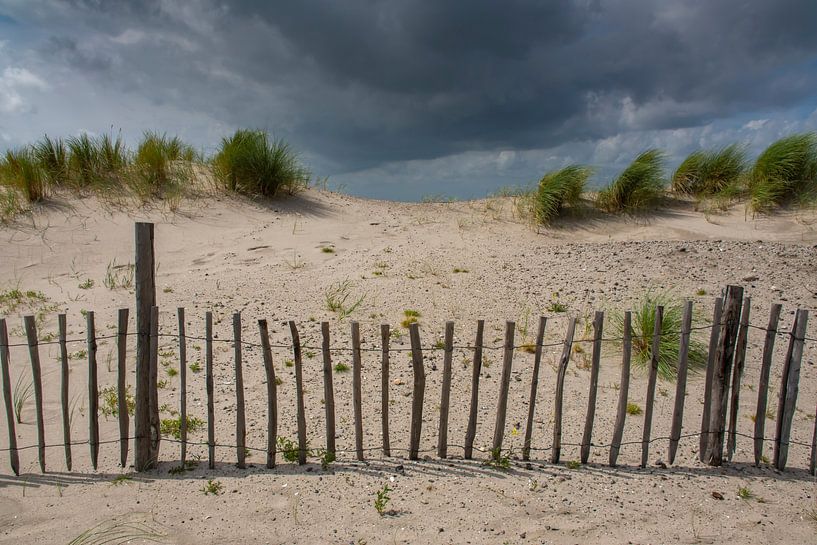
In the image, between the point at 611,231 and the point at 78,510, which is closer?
the point at 78,510

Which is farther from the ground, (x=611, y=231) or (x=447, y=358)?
(x=611, y=231)

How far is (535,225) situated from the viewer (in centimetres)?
1097

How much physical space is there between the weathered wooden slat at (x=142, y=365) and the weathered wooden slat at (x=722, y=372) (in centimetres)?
395

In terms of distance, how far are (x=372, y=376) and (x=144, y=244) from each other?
2.37m

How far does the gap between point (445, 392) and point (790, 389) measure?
242cm

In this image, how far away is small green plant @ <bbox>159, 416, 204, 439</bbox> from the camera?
4422mm

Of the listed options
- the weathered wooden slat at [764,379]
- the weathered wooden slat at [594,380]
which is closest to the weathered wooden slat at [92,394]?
the weathered wooden slat at [594,380]

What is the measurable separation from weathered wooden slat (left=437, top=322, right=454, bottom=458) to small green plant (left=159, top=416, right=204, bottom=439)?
1.95 metres

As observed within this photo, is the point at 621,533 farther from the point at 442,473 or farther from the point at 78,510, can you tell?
the point at 78,510

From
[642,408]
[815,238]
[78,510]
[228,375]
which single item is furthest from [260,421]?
[815,238]

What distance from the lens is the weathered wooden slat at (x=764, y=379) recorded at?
12.9 ft

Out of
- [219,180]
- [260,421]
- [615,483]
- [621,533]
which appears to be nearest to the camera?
[621,533]

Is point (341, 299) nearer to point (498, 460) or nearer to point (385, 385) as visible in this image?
point (385, 385)

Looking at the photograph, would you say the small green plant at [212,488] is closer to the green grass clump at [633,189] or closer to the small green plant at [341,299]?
the small green plant at [341,299]
